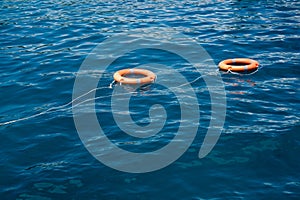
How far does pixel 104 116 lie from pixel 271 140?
4.34 m

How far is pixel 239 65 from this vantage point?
47.6 ft

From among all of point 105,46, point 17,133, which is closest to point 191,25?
point 105,46

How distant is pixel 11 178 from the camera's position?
8977mm

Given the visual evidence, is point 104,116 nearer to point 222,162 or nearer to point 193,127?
point 193,127

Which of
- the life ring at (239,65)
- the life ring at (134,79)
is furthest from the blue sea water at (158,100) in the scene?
the life ring at (134,79)

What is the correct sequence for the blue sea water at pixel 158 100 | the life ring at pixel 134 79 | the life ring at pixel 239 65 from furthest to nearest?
1. the life ring at pixel 239 65
2. the life ring at pixel 134 79
3. the blue sea water at pixel 158 100

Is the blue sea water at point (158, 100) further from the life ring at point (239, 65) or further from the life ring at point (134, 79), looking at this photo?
the life ring at point (134, 79)

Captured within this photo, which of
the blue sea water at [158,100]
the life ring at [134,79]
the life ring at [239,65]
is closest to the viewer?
the blue sea water at [158,100]

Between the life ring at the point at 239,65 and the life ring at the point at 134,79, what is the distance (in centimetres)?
239

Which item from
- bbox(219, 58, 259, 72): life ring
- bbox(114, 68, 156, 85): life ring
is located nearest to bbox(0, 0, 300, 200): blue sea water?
bbox(219, 58, 259, 72): life ring

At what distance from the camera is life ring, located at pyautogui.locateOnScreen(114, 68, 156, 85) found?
13070mm

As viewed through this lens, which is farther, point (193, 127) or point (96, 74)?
point (96, 74)

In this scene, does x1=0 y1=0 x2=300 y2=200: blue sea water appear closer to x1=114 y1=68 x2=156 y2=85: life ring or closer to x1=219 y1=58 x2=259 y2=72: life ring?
x1=219 y1=58 x2=259 y2=72: life ring

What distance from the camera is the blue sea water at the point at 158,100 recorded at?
8.70 m
